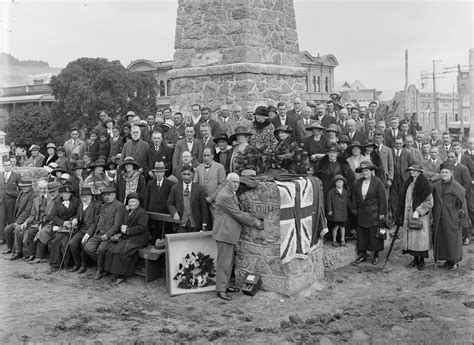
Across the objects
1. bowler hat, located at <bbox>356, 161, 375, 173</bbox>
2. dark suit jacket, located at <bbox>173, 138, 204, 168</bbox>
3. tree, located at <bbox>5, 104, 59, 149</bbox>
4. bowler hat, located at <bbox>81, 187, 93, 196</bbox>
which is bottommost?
bowler hat, located at <bbox>81, 187, 93, 196</bbox>

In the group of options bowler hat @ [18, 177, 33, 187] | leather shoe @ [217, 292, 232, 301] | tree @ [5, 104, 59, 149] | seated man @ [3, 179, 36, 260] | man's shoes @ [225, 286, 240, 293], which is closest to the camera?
leather shoe @ [217, 292, 232, 301]

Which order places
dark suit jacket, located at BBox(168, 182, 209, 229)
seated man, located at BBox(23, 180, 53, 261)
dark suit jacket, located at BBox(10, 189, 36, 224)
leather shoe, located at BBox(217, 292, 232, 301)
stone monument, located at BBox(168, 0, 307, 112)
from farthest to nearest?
A: stone monument, located at BBox(168, 0, 307, 112), dark suit jacket, located at BBox(10, 189, 36, 224), seated man, located at BBox(23, 180, 53, 261), dark suit jacket, located at BBox(168, 182, 209, 229), leather shoe, located at BBox(217, 292, 232, 301)

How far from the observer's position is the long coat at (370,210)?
30.0 feet

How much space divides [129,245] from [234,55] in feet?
17.5

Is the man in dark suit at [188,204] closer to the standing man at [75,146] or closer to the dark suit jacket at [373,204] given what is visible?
the dark suit jacket at [373,204]

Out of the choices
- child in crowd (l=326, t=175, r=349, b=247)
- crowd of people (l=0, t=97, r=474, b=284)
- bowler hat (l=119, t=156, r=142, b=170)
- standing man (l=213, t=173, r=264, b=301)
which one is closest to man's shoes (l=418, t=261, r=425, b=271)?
crowd of people (l=0, t=97, r=474, b=284)

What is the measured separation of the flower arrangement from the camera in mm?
8086

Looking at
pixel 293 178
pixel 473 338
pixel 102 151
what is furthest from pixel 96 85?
pixel 473 338

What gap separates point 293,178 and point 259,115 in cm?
194

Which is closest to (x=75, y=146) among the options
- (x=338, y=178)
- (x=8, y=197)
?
→ (x=8, y=197)

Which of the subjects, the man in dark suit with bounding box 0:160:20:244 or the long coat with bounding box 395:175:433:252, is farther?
the man in dark suit with bounding box 0:160:20:244

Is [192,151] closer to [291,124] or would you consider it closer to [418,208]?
[291,124]

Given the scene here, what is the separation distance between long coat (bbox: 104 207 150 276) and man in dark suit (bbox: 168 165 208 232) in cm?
53

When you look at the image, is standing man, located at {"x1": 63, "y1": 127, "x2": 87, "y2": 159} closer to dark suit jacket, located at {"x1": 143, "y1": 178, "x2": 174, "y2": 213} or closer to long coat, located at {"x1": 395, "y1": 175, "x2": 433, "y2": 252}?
dark suit jacket, located at {"x1": 143, "y1": 178, "x2": 174, "y2": 213}
